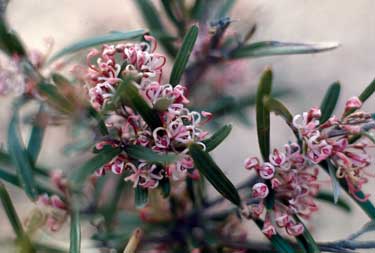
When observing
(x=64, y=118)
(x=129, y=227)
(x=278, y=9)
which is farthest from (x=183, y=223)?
(x=278, y=9)

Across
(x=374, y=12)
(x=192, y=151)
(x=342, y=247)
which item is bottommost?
(x=374, y=12)

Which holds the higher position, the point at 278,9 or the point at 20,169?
the point at 20,169

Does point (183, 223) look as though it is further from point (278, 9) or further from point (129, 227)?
point (278, 9)

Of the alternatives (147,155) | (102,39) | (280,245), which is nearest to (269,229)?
(280,245)

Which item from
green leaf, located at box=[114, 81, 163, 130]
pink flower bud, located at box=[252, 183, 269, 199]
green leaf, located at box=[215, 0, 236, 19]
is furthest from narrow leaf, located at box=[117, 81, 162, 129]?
green leaf, located at box=[215, 0, 236, 19]

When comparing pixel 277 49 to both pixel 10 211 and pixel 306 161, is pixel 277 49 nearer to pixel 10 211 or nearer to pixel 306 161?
pixel 306 161

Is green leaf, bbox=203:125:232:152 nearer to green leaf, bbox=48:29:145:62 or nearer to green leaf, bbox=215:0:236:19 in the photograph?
green leaf, bbox=48:29:145:62
